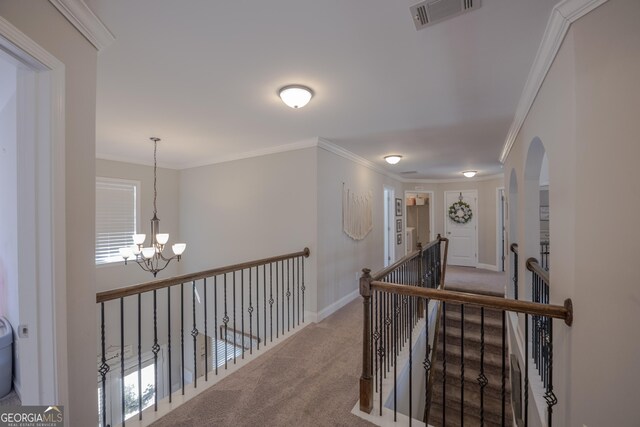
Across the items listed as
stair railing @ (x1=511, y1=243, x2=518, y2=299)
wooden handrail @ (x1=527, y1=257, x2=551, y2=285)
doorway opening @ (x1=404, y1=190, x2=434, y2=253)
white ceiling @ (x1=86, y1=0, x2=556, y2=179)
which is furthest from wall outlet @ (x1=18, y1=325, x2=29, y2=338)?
doorway opening @ (x1=404, y1=190, x2=434, y2=253)

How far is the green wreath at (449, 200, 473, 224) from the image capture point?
7.33 m

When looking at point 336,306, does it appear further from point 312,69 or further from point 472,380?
point 312,69

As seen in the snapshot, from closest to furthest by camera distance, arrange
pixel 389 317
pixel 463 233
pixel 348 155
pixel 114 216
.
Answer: pixel 389 317, pixel 348 155, pixel 114 216, pixel 463 233

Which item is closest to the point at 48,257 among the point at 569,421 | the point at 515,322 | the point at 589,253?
the point at 589,253

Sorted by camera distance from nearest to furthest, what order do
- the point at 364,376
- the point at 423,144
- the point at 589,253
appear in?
the point at 589,253
the point at 364,376
the point at 423,144

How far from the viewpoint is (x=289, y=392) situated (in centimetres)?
213

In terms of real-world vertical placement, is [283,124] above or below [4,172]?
above

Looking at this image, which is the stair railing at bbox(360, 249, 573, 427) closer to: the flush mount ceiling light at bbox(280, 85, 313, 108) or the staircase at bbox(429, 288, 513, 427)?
the flush mount ceiling light at bbox(280, 85, 313, 108)

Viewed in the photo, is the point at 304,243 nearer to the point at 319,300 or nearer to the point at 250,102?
the point at 319,300

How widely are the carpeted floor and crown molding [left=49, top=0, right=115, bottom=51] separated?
7.69 feet

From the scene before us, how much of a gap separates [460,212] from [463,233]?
58cm

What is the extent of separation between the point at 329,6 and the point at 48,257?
175 centimetres

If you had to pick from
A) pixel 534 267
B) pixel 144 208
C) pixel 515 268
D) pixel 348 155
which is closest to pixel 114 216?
pixel 144 208

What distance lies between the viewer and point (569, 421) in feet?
4.72
